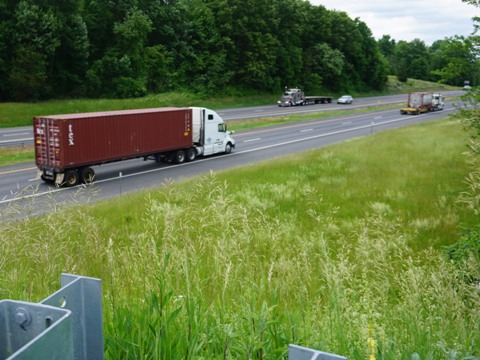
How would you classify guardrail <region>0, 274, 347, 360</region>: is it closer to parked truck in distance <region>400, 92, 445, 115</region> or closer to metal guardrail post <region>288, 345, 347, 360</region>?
metal guardrail post <region>288, 345, 347, 360</region>

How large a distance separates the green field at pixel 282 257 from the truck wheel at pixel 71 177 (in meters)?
5.04

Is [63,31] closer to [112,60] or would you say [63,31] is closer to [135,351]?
[112,60]

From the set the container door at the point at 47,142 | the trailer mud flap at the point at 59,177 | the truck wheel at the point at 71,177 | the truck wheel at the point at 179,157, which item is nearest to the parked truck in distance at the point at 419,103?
the truck wheel at the point at 179,157

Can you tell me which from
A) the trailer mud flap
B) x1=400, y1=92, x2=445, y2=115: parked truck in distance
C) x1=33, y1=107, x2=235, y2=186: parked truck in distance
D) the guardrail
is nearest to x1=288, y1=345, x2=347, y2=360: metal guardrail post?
the guardrail

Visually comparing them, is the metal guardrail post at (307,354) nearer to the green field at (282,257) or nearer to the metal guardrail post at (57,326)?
the metal guardrail post at (57,326)

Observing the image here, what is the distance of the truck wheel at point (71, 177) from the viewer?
2100 centimetres

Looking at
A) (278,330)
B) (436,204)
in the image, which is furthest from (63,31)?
(278,330)

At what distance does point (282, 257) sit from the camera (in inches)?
192

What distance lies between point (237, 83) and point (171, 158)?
46878 millimetres

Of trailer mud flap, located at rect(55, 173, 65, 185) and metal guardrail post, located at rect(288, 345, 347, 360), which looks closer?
metal guardrail post, located at rect(288, 345, 347, 360)

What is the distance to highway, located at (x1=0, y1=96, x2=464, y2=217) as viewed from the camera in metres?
18.3

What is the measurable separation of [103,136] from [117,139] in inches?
35.8

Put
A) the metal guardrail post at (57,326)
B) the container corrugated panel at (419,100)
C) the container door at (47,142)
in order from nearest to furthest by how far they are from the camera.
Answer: the metal guardrail post at (57,326) → the container door at (47,142) → the container corrugated panel at (419,100)

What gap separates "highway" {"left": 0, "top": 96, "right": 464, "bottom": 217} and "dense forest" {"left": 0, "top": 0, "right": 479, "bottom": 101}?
384 inches
